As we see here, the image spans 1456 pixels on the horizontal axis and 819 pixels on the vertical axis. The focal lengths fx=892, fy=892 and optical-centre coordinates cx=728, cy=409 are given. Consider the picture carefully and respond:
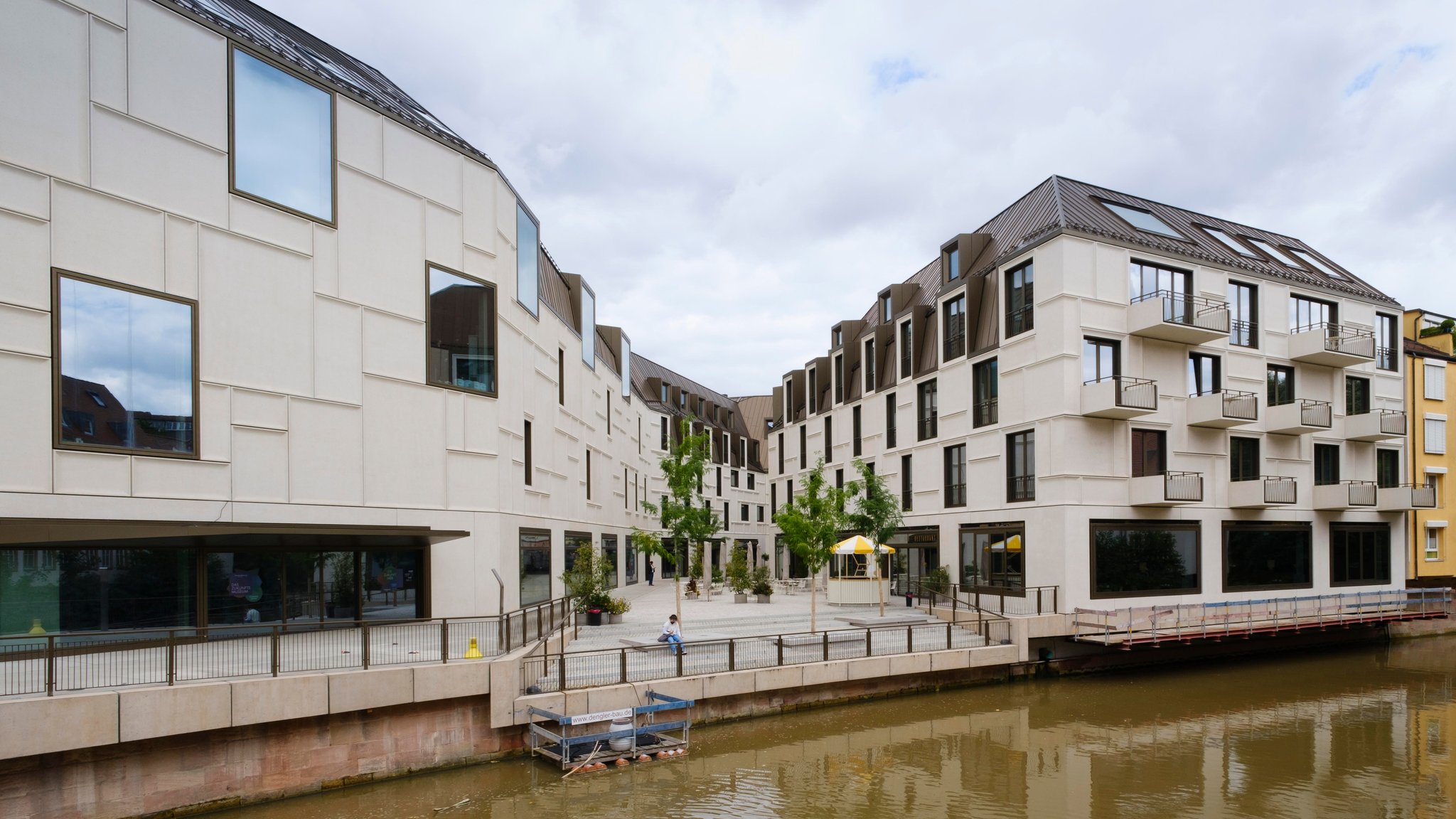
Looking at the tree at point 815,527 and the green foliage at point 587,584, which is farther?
the tree at point 815,527

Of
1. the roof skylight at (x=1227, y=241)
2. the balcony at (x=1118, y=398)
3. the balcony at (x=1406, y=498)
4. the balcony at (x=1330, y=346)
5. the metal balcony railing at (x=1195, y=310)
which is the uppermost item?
the roof skylight at (x=1227, y=241)

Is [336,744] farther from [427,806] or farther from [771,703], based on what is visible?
[771,703]

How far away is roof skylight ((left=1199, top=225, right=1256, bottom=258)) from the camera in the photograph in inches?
1286

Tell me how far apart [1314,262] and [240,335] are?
38.5 m

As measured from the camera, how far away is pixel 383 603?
19.6 m

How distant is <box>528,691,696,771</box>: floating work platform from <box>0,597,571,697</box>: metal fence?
5.65 ft

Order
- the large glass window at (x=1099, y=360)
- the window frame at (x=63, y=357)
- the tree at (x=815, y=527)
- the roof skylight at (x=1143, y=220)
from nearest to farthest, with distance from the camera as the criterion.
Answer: the window frame at (x=63, y=357) → the large glass window at (x=1099, y=360) → the tree at (x=815, y=527) → the roof skylight at (x=1143, y=220)

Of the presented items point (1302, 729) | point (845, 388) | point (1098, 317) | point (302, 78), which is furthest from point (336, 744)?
point (845, 388)

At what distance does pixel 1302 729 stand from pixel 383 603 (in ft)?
65.2

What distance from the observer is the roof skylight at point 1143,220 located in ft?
101

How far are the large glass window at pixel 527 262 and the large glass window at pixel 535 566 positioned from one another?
21.2ft

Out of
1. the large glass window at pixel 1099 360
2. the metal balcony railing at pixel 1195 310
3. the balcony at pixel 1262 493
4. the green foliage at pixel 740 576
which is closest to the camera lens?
the large glass window at pixel 1099 360

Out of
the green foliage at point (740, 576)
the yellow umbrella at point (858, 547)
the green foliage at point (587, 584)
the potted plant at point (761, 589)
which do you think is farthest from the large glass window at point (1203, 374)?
the green foliage at point (587, 584)

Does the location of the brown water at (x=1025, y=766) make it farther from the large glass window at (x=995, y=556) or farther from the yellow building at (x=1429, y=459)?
the yellow building at (x=1429, y=459)
